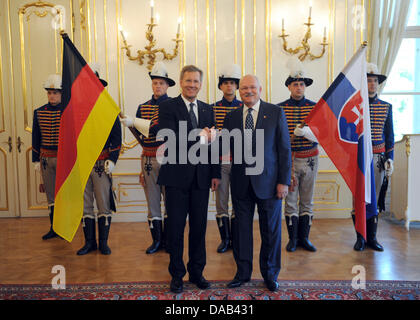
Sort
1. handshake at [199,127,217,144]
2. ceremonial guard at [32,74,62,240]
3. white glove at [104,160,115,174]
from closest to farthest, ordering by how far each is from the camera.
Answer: handshake at [199,127,217,144] → white glove at [104,160,115,174] → ceremonial guard at [32,74,62,240]

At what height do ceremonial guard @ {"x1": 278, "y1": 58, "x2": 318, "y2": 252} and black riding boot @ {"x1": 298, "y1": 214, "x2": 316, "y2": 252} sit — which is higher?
ceremonial guard @ {"x1": 278, "y1": 58, "x2": 318, "y2": 252}

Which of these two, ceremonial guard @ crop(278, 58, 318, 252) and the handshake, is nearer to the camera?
the handshake

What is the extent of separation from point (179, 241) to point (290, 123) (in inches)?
63.9

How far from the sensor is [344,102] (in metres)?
2.72

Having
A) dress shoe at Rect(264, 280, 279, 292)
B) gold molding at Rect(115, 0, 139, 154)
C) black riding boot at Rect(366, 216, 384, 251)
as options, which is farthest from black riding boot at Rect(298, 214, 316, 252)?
gold molding at Rect(115, 0, 139, 154)

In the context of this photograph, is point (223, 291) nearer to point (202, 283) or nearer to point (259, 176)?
point (202, 283)

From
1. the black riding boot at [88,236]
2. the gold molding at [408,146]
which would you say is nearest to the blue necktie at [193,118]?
the black riding boot at [88,236]

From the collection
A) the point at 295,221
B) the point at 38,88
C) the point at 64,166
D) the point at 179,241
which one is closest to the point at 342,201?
the point at 295,221

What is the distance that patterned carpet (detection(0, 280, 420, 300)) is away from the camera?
2.41 metres

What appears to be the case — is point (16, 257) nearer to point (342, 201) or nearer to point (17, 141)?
point (17, 141)

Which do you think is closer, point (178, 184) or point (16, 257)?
point (178, 184)

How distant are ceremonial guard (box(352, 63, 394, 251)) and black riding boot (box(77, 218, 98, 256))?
8.54ft

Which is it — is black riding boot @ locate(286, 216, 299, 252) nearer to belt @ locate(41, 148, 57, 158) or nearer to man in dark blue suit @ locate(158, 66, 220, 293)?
man in dark blue suit @ locate(158, 66, 220, 293)

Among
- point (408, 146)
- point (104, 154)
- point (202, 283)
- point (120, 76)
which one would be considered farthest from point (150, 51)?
point (408, 146)
